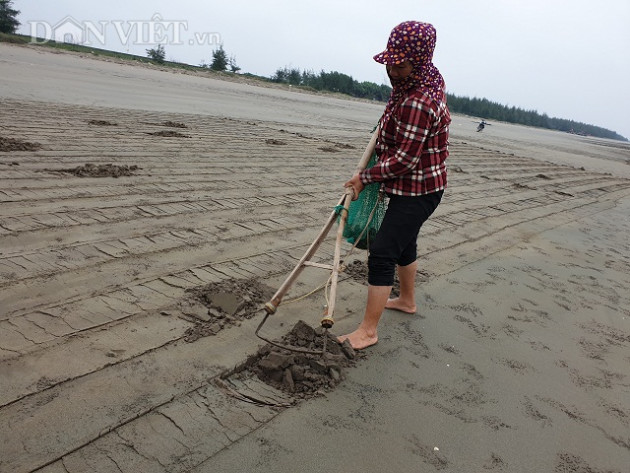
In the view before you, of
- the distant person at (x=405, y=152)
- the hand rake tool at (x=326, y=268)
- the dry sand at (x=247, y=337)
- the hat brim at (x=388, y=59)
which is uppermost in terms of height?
the hat brim at (x=388, y=59)

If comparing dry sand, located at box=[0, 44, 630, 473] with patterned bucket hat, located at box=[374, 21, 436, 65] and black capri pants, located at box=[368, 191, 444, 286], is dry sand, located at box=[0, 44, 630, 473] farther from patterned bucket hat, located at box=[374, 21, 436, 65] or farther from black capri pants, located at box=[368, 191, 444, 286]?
patterned bucket hat, located at box=[374, 21, 436, 65]

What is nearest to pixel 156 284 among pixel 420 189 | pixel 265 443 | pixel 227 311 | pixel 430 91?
pixel 227 311

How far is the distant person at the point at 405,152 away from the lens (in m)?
2.41

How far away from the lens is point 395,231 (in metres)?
2.73

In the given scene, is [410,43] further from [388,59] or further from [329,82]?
[329,82]

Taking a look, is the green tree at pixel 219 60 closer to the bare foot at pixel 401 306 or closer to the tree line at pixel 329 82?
the tree line at pixel 329 82

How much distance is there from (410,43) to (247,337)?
1781 mm

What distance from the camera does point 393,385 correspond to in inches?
99.0

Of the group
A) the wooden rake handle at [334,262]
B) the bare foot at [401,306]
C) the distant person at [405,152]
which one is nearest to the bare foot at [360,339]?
the distant person at [405,152]

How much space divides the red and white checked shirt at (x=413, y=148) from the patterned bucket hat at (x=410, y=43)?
0.57 ft

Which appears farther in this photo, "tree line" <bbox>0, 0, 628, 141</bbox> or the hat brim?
"tree line" <bbox>0, 0, 628, 141</bbox>

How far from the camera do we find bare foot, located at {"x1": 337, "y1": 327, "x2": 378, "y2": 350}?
2777 mm

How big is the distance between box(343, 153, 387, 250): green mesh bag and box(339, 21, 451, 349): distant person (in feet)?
0.81

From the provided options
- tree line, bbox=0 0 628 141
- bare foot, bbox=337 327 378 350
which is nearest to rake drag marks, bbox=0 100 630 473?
bare foot, bbox=337 327 378 350
